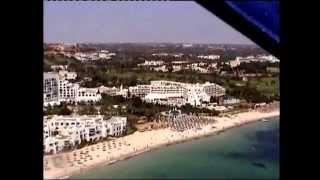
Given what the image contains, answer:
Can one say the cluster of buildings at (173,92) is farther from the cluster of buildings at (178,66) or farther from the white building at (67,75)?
the white building at (67,75)

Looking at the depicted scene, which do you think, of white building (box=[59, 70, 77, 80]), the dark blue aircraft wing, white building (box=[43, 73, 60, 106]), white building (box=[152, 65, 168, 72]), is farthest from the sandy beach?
white building (box=[43, 73, 60, 106])

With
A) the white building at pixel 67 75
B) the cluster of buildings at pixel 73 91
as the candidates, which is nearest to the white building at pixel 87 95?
the cluster of buildings at pixel 73 91

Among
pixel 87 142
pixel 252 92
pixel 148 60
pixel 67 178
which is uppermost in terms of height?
pixel 148 60

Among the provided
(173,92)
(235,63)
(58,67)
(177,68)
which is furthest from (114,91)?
(235,63)

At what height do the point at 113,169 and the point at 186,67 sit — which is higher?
the point at 186,67

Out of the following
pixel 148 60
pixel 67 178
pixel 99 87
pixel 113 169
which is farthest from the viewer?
pixel 113 169
